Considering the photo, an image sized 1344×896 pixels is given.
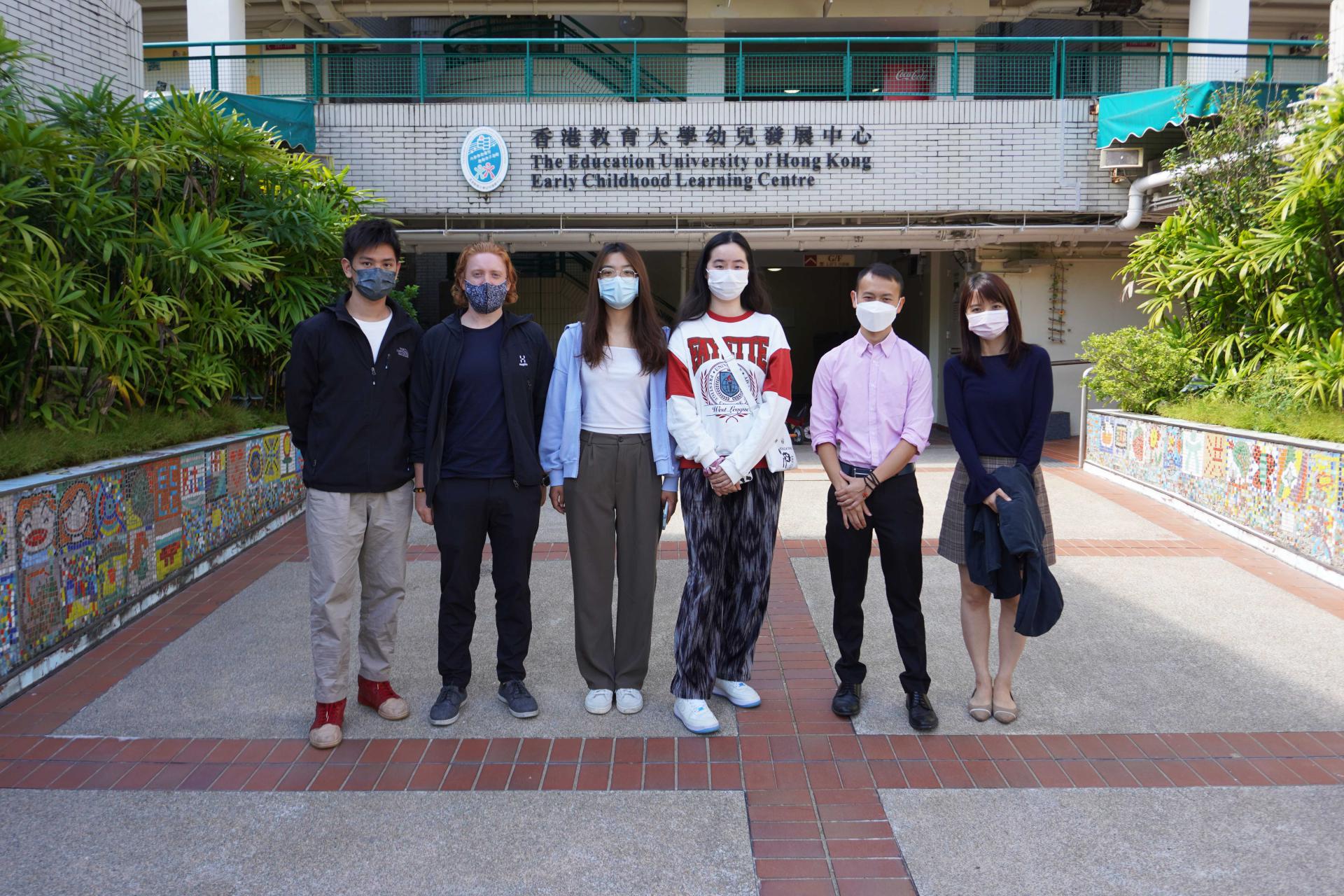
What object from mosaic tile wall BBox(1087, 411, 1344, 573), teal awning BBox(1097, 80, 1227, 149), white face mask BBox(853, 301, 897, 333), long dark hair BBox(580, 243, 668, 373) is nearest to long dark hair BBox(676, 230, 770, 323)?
long dark hair BBox(580, 243, 668, 373)

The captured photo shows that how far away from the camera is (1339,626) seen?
17.6ft

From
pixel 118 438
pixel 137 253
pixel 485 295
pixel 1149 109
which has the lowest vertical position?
pixel 118 438

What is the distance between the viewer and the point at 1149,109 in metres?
11.9

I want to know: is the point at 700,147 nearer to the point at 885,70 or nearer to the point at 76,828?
the point at 885,70

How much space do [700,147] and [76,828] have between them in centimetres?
1110

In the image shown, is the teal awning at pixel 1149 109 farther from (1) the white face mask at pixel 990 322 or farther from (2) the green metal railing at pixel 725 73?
(1) the white face mask at pixel 990 322

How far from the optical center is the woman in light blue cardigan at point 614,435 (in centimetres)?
408

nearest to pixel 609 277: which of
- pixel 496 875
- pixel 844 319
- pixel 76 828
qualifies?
pixel 496 875

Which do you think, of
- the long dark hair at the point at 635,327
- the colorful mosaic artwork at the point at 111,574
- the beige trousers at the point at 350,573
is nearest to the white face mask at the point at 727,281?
the long dark hair at the point at 635,327

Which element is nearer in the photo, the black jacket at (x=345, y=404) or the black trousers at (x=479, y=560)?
the black jacket at (x=345, y=404)

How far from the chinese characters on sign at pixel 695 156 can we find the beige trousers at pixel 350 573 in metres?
9.50

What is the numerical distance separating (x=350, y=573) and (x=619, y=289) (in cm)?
151

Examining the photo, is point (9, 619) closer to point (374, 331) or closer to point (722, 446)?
point (374, 331)

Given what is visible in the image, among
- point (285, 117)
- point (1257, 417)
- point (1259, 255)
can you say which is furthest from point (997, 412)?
point (285, 117)
